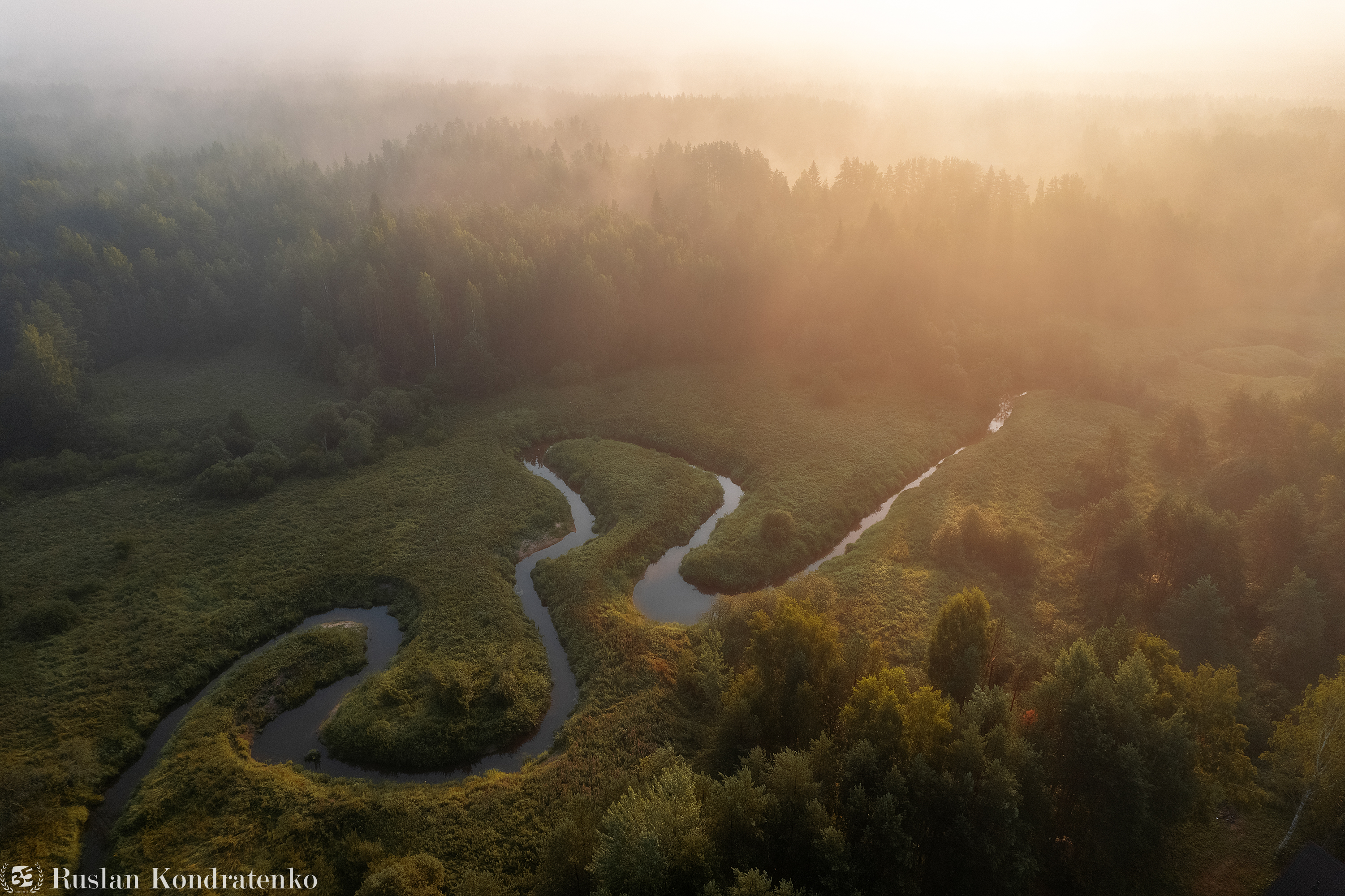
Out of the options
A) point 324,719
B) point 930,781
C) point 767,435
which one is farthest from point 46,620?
point 767,435

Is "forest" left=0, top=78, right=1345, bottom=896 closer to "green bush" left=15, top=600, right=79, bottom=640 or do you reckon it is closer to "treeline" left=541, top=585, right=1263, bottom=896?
"treeline" left=541, top=585, right=1263, bottom=896

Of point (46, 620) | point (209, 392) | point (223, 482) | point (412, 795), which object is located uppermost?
point (223, 482)

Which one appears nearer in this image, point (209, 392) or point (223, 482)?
point (223, 482)

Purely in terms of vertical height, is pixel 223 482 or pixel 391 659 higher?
pixel 223 482

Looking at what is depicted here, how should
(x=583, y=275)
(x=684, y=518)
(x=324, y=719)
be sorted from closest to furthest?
1. (x=324, y=719)
2. (x=684, y=518)
3. (x=583, y=275)

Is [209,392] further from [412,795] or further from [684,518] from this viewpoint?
[412,795]

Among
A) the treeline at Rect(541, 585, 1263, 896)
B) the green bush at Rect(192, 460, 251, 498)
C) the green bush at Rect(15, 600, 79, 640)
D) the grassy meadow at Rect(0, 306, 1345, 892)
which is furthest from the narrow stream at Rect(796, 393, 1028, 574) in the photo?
the green bush at Rect(15, 600, 79, 640)
